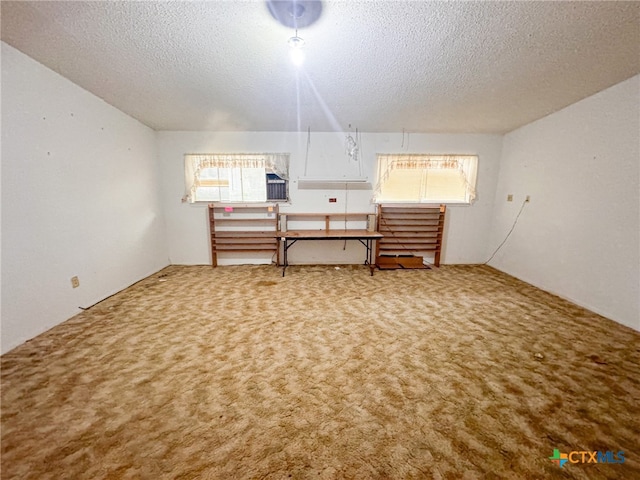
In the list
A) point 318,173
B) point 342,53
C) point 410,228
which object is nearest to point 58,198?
point 342,53

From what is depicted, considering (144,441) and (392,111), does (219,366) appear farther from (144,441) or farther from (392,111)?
(392,111)

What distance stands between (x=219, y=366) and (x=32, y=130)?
261cm

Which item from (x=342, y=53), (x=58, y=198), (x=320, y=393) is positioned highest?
(x=342, y=53)

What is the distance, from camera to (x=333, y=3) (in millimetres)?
1564

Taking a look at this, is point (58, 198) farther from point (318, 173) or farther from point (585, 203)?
point (585, 203)

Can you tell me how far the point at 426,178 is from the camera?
15.3 feet

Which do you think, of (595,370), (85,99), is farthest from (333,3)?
(595,370)

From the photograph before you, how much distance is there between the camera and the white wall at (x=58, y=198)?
2.03 meters

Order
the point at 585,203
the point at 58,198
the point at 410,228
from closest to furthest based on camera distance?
the point at 58,198 < the point at 585,203 < the point at 410,228

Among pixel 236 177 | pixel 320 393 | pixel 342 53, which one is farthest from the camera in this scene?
pixel 236 177

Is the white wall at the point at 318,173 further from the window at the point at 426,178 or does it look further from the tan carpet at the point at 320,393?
the tan carpet at the point at 320,393

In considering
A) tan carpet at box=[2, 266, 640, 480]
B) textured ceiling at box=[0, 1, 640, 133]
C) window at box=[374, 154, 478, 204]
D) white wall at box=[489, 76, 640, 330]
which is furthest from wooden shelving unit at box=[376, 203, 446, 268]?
tan carpet at box=[2, 266, 640, 480]

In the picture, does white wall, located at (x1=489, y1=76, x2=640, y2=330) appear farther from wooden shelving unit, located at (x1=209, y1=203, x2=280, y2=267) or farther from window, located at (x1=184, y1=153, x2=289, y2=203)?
wooden shelving unit, located at (x1=209, y1=203, x2=280, y2=267)

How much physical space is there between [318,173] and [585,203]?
3.62 m
